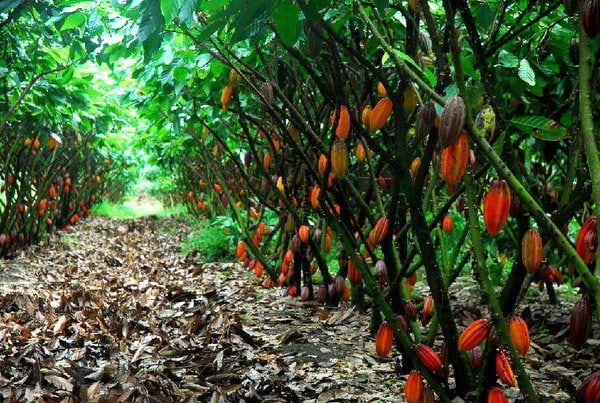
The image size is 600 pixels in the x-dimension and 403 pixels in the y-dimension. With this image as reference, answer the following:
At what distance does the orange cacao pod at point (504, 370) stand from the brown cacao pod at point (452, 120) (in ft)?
1.97

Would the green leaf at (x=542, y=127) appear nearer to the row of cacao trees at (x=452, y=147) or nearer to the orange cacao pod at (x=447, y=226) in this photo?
the row of cacao trees at (x=452, y=147)

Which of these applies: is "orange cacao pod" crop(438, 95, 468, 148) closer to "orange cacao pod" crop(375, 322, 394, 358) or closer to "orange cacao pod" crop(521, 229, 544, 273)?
"orange cacao pod" crop(521, 229, 544, 273)

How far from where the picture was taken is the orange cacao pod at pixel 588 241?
1.22 meters

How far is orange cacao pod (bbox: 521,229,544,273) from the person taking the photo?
123 centimetres

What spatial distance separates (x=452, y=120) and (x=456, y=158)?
0.11m

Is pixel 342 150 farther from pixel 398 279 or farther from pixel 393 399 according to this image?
pixel 393 399

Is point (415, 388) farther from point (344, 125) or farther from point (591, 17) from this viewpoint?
point (591, 17)

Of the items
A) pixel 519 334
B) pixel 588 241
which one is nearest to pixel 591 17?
pixel 588 241

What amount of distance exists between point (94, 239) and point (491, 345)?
7.73 meters

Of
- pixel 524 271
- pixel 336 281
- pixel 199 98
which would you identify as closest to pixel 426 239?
pixel 524 271

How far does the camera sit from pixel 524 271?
137 cm

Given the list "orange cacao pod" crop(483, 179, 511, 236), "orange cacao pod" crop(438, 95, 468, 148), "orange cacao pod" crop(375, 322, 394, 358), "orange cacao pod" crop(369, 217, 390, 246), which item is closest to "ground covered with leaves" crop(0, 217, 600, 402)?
"orange cacao pod" crop(375, 322, 394, 358)

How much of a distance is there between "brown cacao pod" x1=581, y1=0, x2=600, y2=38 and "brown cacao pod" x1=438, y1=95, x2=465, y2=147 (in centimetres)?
27

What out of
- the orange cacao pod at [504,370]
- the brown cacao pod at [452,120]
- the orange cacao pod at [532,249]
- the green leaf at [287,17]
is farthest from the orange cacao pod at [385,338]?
the green leaf at [287,17]
